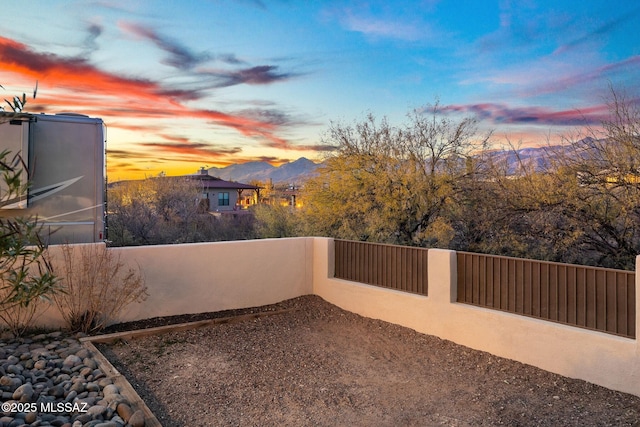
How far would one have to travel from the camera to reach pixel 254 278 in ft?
26.4

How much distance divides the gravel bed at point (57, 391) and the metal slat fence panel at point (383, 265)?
4.29m

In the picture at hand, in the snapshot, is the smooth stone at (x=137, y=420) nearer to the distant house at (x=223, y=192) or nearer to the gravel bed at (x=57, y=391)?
the gravel bed at (x=57, y=391)

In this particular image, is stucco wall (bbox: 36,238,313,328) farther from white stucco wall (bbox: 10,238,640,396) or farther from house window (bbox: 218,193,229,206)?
house window (bbox: 218,193,229,206)

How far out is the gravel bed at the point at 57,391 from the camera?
3471 millimetres

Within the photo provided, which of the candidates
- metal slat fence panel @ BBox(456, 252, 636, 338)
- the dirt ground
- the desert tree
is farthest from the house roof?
metal slat fence panel @ BBox(456, 252, 636, 338)

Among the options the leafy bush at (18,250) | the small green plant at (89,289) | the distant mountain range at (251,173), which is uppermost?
the distant mountain range at (251,173)

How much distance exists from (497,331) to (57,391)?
4.91 m

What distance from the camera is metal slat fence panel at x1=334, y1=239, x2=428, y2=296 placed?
690 centimetres

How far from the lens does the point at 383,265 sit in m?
7.44

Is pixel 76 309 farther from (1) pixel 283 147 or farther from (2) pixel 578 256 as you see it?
(1) pixel 283 147

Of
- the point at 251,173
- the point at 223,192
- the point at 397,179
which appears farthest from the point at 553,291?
the point at 251,173

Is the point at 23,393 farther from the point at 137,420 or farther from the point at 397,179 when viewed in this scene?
the point at 397,179

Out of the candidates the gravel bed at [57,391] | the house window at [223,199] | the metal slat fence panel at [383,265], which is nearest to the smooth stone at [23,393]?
the gravel bed at [57,391]

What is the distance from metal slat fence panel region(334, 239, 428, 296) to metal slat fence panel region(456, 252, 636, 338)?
0.70 metres
